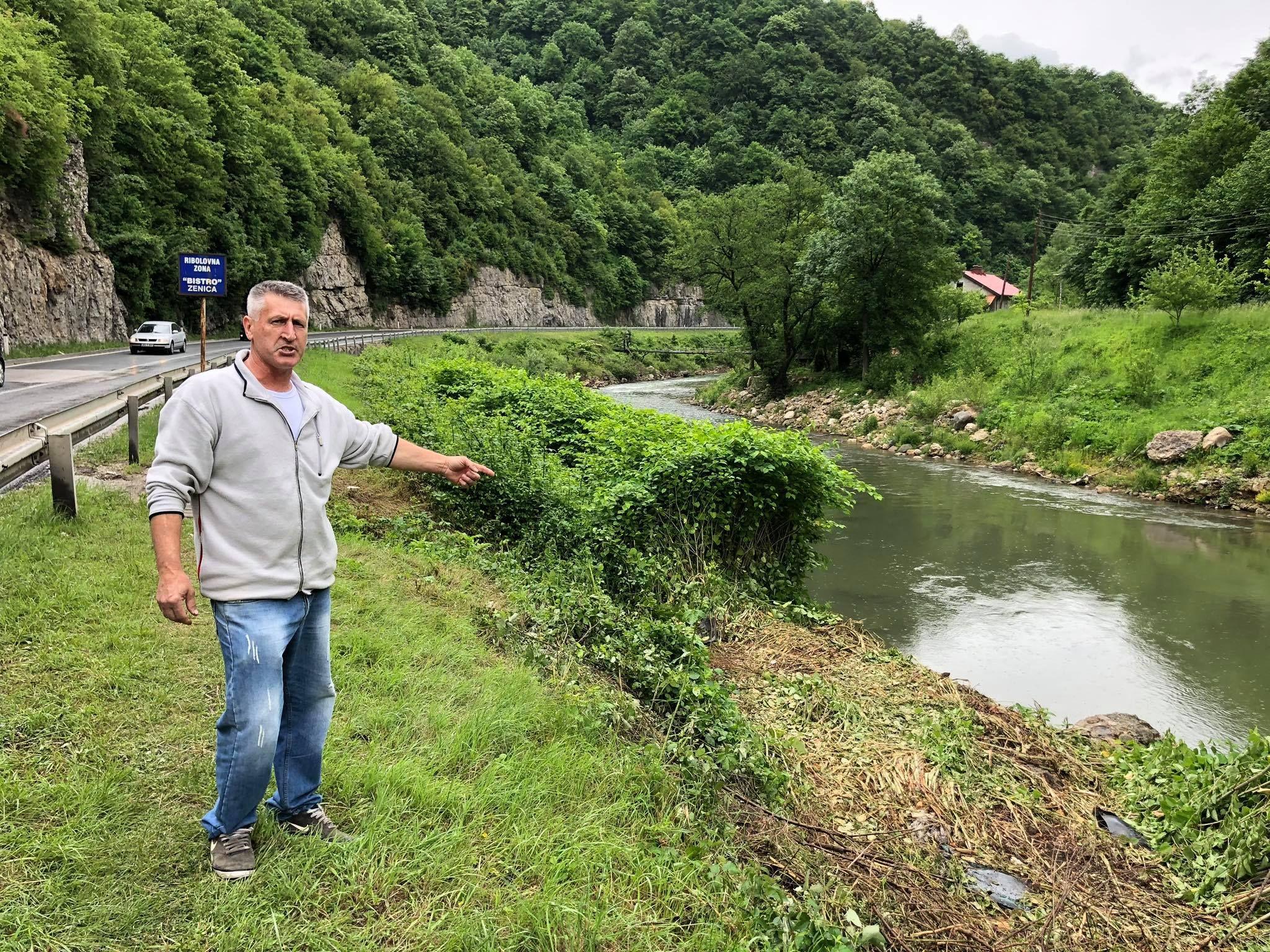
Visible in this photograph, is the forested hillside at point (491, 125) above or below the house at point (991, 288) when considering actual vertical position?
above

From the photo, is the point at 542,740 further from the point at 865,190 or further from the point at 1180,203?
the point at 1180,203

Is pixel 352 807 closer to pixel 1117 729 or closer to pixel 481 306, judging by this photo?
pixel 1117 729

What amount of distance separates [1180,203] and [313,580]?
136ft

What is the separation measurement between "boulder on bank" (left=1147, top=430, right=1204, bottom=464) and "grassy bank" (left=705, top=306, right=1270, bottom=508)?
19 cm

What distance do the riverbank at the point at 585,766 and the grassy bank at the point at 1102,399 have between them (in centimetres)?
1604

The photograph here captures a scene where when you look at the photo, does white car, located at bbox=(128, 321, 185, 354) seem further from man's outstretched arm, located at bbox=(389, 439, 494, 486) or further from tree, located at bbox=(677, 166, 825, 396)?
man's outstretched arm, located at bbox=(389, 439, 494, 486)

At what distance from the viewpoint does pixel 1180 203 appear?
3400 centimetres

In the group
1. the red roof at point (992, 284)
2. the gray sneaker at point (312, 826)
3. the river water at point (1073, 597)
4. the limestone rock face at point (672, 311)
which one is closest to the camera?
the gray sneaker at point (312, 826)

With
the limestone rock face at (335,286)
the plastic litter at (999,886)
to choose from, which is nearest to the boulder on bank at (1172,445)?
the plastic litter at (999,886)

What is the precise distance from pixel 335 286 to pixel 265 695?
2097 inches

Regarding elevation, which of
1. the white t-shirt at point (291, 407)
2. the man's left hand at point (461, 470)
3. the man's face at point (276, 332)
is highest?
the man's face at point (276, 332)

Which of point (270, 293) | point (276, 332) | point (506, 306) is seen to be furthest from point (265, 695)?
point (506, 306)

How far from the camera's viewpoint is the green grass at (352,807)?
2.88 meters

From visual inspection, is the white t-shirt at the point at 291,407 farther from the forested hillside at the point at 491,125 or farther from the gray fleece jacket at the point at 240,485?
the forested hillside at the point at 491,125
